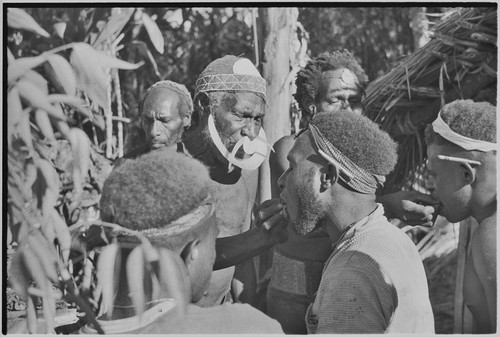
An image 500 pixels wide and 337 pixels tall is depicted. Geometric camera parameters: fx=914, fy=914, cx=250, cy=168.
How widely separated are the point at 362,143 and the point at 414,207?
0.78 metres

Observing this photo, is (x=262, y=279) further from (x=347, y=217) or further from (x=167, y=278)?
(x=167, y=278)

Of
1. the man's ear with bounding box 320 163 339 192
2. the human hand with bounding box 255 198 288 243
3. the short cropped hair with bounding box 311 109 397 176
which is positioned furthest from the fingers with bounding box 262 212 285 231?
the short cropped hair with bounding box 311 109 397 176

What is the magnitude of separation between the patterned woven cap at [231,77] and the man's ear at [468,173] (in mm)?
1357

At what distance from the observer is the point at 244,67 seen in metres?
4.75

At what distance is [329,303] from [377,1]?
145cm

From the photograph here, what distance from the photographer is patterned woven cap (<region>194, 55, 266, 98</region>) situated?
15.4ft

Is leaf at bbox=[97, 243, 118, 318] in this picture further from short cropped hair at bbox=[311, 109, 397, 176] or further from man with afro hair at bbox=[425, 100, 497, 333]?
man with afro hair at bbox=[425, 100, 497, 333]

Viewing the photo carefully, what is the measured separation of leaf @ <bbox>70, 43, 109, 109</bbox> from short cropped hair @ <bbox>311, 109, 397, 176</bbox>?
102 centimetres

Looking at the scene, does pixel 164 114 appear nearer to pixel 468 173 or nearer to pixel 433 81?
pixel 433 81

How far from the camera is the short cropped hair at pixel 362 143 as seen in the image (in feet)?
10.9

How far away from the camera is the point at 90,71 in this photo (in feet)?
8.70

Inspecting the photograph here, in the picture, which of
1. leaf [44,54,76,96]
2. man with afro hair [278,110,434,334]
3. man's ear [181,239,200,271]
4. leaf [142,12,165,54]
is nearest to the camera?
leaf [44,54,76,96]

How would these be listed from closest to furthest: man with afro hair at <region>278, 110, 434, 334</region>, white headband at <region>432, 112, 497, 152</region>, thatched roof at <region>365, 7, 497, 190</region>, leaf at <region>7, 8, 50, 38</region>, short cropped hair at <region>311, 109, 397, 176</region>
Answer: leaf at <region>7, 8, 50, 38</region>, man with afro hair at <region>278, 110, 434, 334</region>, short cropped hair at <region>311, 109, 397, 176</region>, white headband at <region>432, 112, 497, 152</region>, thatched roof at <region>365, 7, 497, 190</region>

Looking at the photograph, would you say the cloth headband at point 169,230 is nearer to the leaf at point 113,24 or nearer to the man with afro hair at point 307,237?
the man with afro hair at point 307,237
